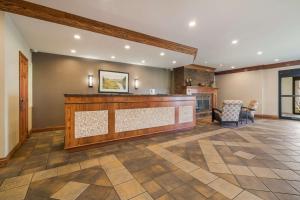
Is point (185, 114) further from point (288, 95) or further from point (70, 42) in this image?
point (288, 95)

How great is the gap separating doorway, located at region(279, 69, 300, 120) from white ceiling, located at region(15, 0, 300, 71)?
3.81 meters

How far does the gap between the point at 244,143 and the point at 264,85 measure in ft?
20.4

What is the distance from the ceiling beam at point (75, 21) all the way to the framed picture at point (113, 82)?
2658mm

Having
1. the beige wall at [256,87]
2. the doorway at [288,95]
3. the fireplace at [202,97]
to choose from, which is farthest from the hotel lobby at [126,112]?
the doorway at [288,95]

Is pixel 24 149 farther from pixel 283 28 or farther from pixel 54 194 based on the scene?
pixel 283 28

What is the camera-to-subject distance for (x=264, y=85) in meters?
7.92

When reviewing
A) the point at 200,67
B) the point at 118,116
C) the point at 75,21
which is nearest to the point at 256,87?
the point at 200,67

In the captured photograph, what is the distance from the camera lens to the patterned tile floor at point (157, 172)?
1.74 m

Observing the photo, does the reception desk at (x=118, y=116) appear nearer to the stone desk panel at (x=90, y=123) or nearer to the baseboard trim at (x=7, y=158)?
the stone desk panel at (x=90, y=123)

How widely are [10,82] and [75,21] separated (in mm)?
1807

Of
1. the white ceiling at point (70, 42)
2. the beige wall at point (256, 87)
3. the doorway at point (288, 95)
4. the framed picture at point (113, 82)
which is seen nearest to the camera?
the white ceiling at point (70, 42)

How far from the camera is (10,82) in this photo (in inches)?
112

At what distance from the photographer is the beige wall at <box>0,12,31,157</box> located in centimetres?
255

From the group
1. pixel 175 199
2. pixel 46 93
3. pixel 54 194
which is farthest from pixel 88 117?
pixel 46 93
